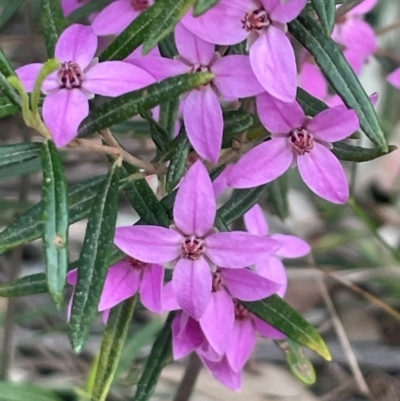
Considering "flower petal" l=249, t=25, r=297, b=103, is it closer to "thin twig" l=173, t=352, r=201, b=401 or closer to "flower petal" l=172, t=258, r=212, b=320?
"flower petal" l=172, t=258, r=212, b=320

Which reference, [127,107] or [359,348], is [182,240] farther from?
[359,348]

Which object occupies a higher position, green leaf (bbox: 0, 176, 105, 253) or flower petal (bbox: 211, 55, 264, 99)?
flower petal (bbox: 211, 55, 264, 99)

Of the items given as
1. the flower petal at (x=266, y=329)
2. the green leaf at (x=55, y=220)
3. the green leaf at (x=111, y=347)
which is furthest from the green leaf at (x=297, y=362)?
the green leaf at (x=55, y=220)

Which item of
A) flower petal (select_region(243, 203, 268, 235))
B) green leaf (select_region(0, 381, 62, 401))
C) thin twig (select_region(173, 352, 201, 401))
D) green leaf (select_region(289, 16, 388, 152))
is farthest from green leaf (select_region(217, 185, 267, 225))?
green leaf (select_region(0, 381, 62, 401))

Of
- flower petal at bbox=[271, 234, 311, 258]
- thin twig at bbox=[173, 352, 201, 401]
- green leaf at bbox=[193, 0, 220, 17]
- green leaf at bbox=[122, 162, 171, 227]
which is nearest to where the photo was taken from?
green leaf at bbox=[193, 0, 220, 17]

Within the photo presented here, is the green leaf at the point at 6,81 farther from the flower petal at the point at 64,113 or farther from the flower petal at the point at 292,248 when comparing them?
the flower petal at the point at 292,248

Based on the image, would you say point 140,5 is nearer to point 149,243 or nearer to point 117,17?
point 117,17

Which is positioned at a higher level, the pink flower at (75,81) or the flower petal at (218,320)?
the pink flower at (75,81)
